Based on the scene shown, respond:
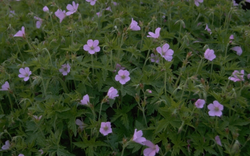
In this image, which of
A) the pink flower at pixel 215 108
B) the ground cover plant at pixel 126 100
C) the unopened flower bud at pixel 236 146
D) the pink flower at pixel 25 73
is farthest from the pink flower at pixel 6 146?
the unopened flower bud at pixel 236 146

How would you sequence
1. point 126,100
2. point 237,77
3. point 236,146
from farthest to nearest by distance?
point 126,100, point 237,77, point 236,146

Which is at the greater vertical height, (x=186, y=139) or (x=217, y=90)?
(x=217, y=90)

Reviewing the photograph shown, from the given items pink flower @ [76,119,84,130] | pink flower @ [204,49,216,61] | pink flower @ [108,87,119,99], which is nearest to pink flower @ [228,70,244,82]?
pink flower @ [204,49,216,61]

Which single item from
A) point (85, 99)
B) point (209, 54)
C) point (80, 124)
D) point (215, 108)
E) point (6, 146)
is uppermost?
point (209, 54)

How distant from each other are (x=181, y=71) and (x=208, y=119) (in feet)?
1.45

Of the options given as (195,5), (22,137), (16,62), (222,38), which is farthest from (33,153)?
(195,5)

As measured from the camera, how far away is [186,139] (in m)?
2.16

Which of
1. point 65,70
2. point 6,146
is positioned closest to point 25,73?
point 65,70

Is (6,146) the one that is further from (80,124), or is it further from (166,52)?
(166,52)

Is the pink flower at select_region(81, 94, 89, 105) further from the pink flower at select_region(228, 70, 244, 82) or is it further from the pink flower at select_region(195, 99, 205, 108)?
the pink flower at select_region(228, 70, 244, 82)

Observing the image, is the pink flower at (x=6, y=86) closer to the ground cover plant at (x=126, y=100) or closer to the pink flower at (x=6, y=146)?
the ground cover plant at (x=126, y=100)

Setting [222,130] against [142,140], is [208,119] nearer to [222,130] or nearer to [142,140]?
[222,130]

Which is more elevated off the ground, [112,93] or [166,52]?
[166,52]

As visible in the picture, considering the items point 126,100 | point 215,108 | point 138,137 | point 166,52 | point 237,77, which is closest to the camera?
point 138,137
